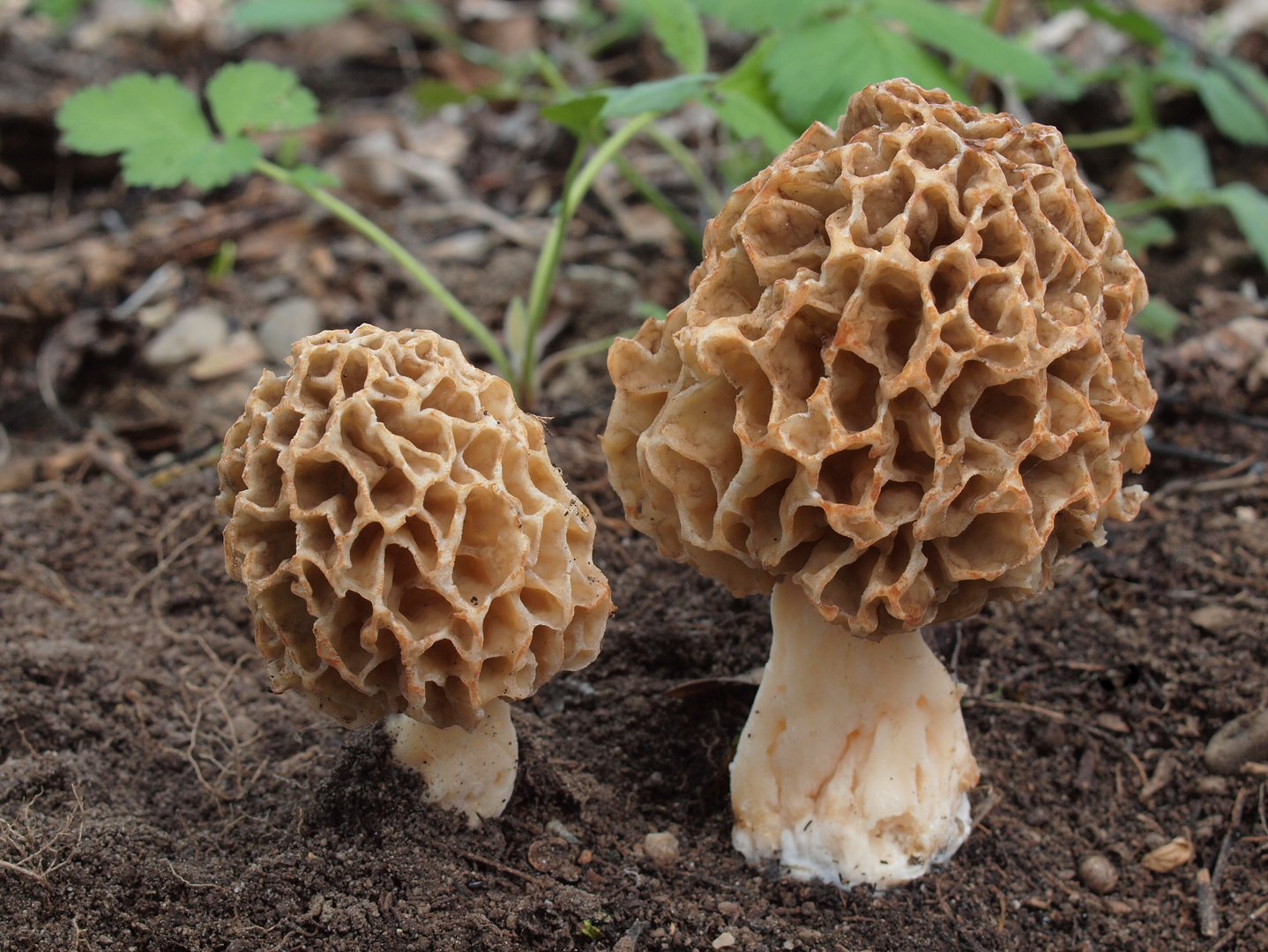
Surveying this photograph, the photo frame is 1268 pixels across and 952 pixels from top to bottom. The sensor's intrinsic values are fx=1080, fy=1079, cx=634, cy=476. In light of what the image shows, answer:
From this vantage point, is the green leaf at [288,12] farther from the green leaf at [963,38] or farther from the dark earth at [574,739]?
the green leaf at [963,38]

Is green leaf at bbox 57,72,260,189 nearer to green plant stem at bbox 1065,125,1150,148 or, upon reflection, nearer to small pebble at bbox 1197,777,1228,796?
small pebble at bbox 1197,777,1228,796

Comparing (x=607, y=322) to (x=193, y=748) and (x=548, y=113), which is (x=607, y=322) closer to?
(x=548, y=113)

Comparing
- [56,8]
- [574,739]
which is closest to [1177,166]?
[574,739]

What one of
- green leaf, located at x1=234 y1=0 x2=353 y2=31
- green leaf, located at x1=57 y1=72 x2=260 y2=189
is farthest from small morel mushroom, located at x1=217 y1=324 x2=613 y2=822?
green leaf, located at x1=234 y1=0 x2=353 y2=31

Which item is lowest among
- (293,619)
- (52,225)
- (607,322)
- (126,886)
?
(52,225)

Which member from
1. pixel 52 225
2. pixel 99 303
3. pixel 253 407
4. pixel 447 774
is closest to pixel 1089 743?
pixel 447 774

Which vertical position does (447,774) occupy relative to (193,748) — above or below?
above

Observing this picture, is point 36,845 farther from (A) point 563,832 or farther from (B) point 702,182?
(B) point 702,182
